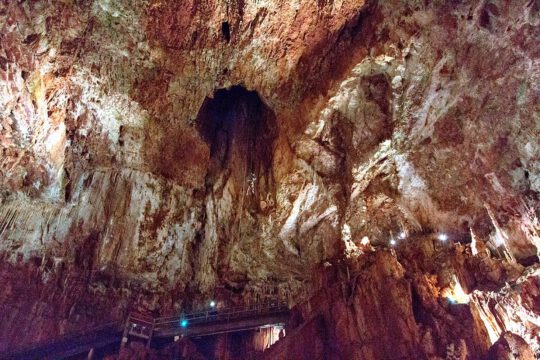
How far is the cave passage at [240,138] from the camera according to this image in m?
17.9

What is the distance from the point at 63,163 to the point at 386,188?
14131 millimetres

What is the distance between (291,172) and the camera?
1620cm

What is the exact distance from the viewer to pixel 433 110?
14406 millimetres

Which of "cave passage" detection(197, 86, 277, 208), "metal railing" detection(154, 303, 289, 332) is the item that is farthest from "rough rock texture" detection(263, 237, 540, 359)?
"cave passage" detection(197, 86, 277, 208)

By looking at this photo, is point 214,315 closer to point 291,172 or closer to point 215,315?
point 215,315

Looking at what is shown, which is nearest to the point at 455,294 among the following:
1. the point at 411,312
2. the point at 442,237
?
the point at 411,312

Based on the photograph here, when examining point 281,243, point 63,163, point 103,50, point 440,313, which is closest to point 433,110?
point 440,313

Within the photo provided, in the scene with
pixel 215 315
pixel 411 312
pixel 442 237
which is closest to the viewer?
pixel 411 312

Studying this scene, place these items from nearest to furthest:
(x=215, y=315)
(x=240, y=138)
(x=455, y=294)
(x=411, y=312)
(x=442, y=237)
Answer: (x=411, y=312) → (x=455, y=294) → (x=442, y=237) → (x=215, y=315) → (x=240, y=138)

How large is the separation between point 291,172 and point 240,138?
4.97m

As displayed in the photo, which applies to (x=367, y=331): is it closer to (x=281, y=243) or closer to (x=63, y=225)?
(x=281, y=243)

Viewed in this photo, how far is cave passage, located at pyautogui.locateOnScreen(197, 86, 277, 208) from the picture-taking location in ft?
58.8

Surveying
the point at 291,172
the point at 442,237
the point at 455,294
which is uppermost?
the point at 291,172

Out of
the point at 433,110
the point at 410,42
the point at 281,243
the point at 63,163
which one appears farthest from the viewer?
the point at 281,243
